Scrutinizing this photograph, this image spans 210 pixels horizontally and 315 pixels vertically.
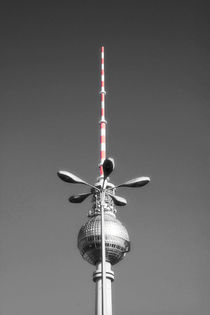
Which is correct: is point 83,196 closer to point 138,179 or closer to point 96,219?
point 138,179

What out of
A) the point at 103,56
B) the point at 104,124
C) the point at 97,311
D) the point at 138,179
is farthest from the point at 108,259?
the point at 138,179

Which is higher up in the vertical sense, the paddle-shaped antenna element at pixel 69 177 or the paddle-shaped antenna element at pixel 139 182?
the paddle-shaped antenna element at pixel 139 182

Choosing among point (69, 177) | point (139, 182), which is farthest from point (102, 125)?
point (69, 177)

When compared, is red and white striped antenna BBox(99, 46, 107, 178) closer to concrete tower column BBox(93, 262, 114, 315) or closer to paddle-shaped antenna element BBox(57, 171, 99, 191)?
concrete tower column BBox(93, 262, 114, 315)

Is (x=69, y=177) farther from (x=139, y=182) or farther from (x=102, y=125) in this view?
(x=102, y=125)

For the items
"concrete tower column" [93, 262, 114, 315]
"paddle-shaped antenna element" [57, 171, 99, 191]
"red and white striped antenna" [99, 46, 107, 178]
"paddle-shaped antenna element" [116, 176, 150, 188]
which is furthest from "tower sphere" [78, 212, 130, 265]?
"paddle-shaped antenna element" [57, 171, 99, 191]

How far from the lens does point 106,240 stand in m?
30.1

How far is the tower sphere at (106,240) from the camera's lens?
1193 inches

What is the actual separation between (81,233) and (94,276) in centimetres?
331

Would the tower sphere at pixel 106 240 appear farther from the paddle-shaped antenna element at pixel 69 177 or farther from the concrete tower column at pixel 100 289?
the paddle-shaped antenna element at pixel 69 177

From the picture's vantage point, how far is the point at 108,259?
101ft

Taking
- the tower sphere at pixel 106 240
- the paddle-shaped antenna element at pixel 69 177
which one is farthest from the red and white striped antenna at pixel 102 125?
the paddle-shaped antenna element at pixel 69 177

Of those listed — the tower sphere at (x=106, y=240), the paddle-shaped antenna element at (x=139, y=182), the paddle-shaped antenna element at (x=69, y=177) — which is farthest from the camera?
the tower sphere at (x=106, y=240)

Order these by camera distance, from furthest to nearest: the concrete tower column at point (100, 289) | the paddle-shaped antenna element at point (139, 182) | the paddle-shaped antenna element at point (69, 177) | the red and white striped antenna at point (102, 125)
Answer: the red and white striped antenna at point (102, 125) → the concrete tower column at point (100, 289) → the paddle-shaped antenna element at point (139, 182) → the paddle-shaped antenna element at point (69, 177)
